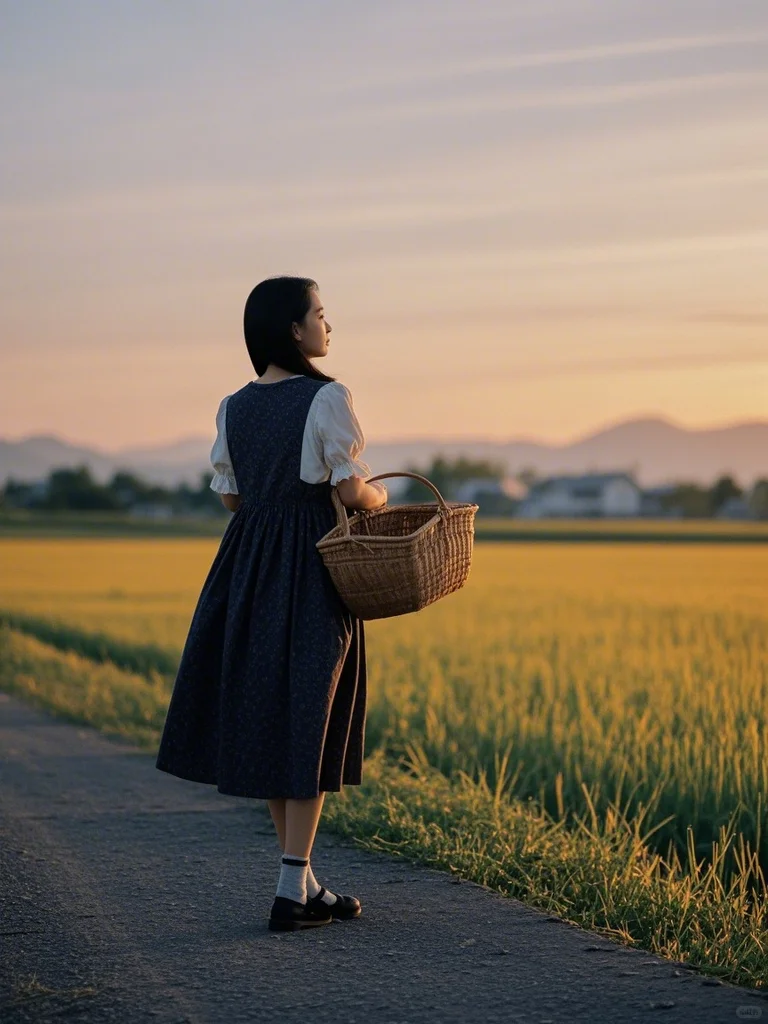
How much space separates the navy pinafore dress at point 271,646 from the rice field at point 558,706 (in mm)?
906

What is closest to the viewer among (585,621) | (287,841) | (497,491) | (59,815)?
(287,841)

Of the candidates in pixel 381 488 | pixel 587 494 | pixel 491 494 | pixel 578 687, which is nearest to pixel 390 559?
pixel 381 488

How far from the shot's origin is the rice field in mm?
6062

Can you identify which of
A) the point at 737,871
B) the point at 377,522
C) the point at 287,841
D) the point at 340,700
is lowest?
the point at 737,871

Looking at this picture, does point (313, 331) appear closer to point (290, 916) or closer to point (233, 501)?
point (233, 501)

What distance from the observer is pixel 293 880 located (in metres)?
4.41

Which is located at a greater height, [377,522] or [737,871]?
[377,522]

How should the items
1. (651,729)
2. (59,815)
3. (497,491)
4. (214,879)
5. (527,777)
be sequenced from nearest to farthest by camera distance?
(214,879) → (59,815) → (527,777) → (651,729) → (497,491)

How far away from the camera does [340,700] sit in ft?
15.2

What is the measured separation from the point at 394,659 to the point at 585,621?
543cm

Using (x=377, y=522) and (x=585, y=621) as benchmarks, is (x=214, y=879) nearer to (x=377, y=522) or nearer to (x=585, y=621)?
(x=377, y=522)

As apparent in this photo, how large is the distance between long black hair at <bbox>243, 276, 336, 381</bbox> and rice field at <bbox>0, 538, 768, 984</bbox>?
1.84 meters

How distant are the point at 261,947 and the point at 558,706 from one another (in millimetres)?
4884

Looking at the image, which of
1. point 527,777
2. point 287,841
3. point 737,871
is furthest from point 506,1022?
point 527,777
